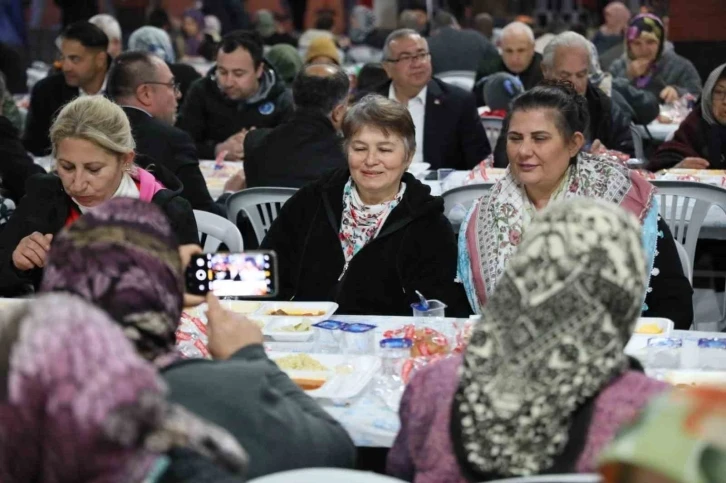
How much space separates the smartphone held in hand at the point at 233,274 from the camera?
3.02 metres

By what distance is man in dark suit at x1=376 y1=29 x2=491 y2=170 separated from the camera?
7.12 m

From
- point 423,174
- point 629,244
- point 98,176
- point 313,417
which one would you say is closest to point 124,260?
point 313,417

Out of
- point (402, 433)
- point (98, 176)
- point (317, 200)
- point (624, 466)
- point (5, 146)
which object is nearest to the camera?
point (624, 466)

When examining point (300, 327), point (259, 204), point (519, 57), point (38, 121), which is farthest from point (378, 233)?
point (519, 57)

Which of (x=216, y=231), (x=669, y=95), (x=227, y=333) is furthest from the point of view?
(x=669, y=95)

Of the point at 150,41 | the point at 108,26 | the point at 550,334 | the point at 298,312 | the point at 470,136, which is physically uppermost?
the point at 108,26

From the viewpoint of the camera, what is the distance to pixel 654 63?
9.12m

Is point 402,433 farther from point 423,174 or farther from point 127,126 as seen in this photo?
point 423,174

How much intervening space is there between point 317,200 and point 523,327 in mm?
2399

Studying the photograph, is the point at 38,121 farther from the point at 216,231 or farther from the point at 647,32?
the point at 647,32

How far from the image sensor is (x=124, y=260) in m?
2.17

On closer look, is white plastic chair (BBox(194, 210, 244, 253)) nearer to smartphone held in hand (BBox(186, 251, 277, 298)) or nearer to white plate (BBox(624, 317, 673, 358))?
smartphone held in hand (BBox(186, 251, 277, 298))

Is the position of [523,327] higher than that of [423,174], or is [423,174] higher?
[523,327]

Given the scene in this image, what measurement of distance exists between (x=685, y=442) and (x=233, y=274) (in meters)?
1.71
